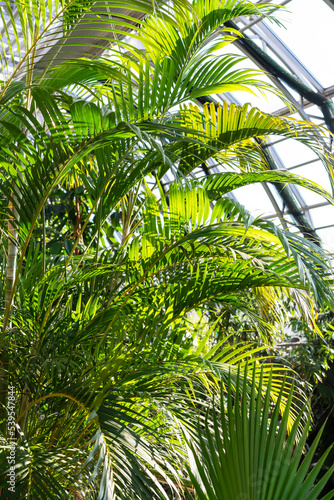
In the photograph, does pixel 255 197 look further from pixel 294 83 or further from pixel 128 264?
pixel 128 264

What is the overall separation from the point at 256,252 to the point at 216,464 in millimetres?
1096

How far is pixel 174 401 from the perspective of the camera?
1.61 metres

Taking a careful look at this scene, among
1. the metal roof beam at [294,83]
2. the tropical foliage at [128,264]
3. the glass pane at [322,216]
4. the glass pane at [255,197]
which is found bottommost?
the tropical foliage at [128,264]

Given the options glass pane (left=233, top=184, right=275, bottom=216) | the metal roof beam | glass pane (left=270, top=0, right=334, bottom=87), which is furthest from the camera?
glass pane (left=233, top=184, right=275, bottom=216)

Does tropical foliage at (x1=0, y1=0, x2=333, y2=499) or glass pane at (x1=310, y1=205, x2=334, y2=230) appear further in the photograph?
glass pane at (x1=310, y1=205, x2=334, y2=230)

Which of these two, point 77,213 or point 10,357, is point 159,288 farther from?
point 77,213

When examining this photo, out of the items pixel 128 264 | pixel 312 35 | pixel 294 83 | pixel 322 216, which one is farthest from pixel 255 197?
pixel 128 264

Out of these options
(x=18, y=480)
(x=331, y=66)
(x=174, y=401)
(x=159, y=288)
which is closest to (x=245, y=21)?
(x=331, y=66)

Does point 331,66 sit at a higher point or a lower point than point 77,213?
higher

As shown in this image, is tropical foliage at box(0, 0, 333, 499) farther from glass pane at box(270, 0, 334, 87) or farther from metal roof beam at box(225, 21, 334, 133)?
metal roof beam at box(225, 21, 334, 133)

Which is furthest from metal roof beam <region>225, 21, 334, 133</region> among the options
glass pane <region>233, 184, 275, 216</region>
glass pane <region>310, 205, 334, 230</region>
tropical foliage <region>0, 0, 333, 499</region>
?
tropical foliage <region>0, 0, 333, 499</region>

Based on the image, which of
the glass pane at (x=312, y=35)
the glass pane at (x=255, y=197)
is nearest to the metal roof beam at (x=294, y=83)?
the glass pane at (x=312, y=35)

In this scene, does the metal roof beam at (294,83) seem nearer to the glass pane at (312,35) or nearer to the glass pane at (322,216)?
the glass pane at (312,35)

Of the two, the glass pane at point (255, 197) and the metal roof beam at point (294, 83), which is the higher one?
the metal roof beam at point (294, 83)
